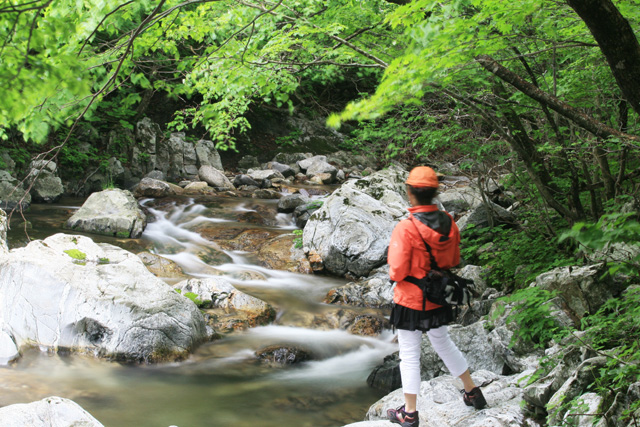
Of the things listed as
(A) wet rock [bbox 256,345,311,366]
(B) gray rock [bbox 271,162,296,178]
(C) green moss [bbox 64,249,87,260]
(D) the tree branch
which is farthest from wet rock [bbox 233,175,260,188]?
(D) the tree branch

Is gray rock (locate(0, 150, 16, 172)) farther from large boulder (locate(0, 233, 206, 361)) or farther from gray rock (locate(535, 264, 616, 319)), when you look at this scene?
gray rock (locate(535, 264, 616, 319))

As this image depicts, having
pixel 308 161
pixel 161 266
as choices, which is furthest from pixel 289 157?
pixel 161 266

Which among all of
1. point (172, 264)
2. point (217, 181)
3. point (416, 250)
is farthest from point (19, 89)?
point (217, 181)

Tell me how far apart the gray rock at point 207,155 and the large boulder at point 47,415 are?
52.1ft

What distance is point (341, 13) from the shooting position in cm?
669

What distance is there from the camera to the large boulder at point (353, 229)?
363 inches

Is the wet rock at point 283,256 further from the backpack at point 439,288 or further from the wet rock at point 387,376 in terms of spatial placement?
the backpack at point 439,288

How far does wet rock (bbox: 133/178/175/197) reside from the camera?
1429cm

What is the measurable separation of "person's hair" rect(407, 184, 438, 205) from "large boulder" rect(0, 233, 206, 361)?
3.95m

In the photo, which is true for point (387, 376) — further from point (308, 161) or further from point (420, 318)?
point (308, 161)

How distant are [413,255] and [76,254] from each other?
5.69 metres

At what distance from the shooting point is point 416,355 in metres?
3.16

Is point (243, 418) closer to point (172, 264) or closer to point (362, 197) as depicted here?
point (172, 264)

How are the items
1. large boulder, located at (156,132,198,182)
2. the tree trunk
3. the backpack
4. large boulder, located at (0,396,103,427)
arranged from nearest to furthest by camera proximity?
1. the tree trunk
2. large boulder, located at (0,396,103,427)
3. the backpack
4. large boulder, located at (156,132,198,182)
